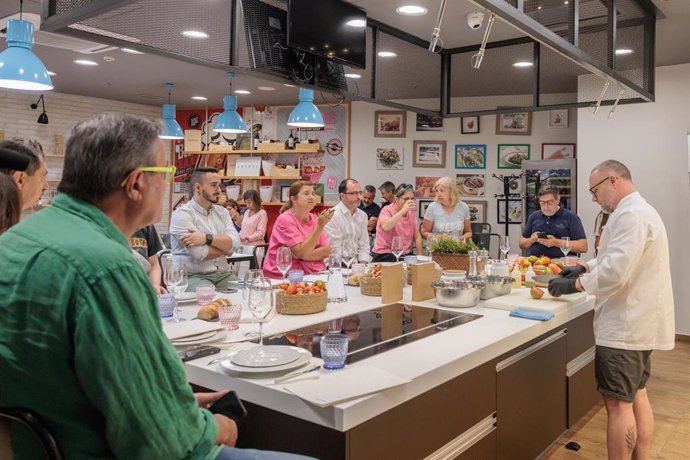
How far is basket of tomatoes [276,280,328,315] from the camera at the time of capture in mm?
2598

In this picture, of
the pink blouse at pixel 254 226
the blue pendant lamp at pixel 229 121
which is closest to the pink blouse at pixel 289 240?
the blue pendant lamp at pixel 229 121

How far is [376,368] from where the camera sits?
1829mm

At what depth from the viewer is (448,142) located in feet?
27.0

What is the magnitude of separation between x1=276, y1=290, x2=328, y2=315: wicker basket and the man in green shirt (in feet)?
4.54

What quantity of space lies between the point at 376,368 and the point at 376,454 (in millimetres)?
261

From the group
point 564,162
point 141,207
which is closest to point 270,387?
point 141,207

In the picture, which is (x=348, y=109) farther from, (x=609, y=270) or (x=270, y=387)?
(x=270, y=387)

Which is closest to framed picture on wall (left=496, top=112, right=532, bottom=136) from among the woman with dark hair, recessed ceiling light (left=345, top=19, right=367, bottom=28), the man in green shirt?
recessed ceiling light (left=345, top=19, right=367, bottom=28)

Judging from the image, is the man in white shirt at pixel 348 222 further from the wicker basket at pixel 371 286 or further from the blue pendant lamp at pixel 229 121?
the blue pendant lamp at pixel 229 121

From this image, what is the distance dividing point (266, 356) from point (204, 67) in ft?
15.9

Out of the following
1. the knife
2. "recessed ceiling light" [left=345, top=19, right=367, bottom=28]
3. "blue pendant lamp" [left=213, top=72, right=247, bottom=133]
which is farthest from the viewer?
"blue pendant lamp" [left=213, top=72, right=247, bottom=133]

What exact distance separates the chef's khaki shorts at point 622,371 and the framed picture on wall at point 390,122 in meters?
6.00

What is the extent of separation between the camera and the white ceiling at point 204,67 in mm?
4395

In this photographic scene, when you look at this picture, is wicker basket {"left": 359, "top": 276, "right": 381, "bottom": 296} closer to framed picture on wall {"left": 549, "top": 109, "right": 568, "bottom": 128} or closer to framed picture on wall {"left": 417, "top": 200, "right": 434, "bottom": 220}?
framed picture on wall {"left": 417, "top": 200, "right": 434, "bottom": 220}
